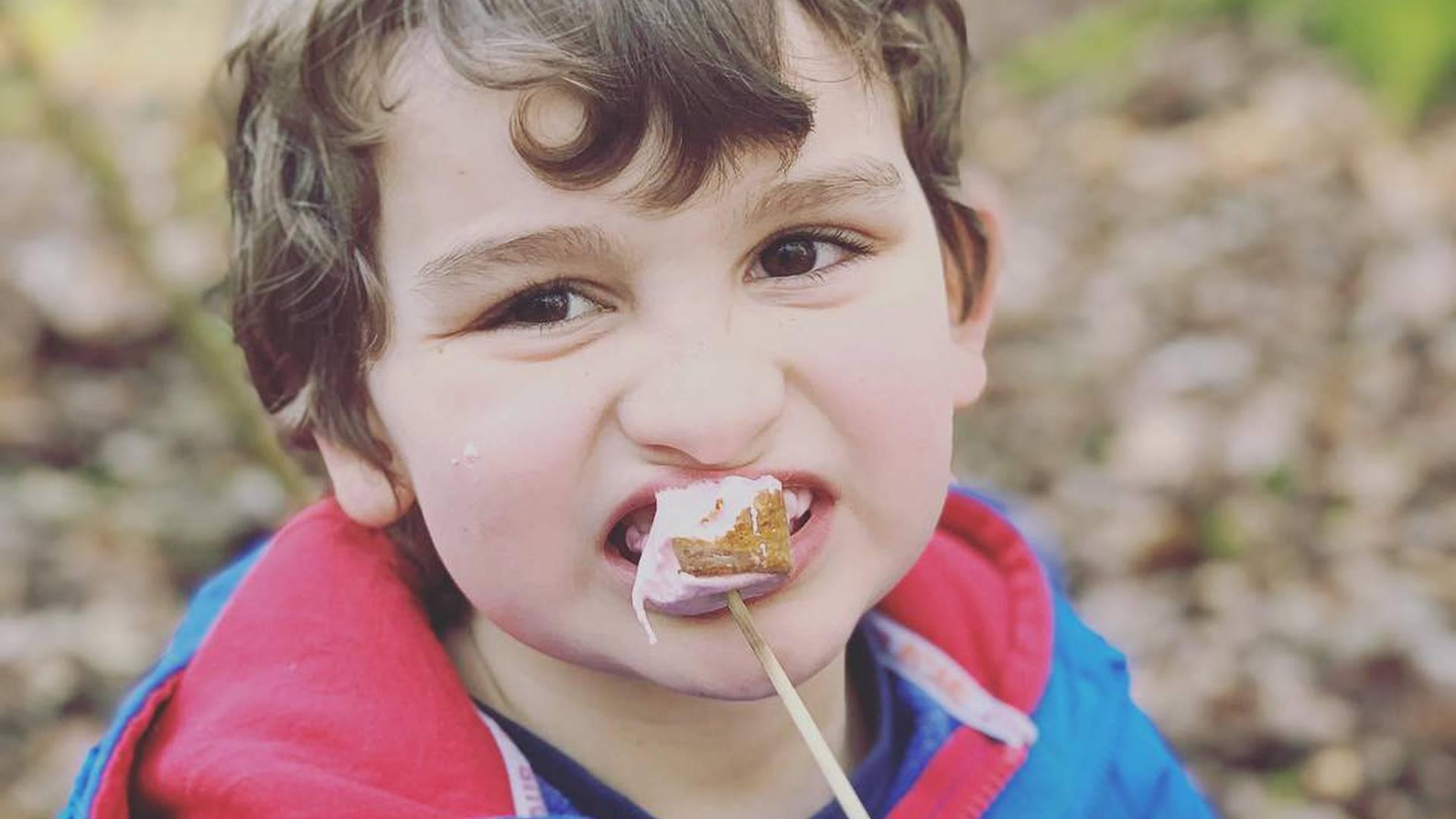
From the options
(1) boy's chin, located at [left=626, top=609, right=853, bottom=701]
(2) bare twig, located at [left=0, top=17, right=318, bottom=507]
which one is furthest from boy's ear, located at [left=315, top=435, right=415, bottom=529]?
(2) bare twig, located at [left=0, top=17, right=318, bottom=507]

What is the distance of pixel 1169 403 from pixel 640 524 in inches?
111

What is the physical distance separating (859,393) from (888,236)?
0.65 ft

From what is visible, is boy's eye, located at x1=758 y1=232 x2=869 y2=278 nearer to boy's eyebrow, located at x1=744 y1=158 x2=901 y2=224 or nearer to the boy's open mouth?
boy's eyebrow, located at x1=744 y1=158 x2=901 y2=224

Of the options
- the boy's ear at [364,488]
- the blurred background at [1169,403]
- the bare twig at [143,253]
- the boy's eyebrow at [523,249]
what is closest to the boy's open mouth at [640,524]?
the boy's eyebrow at [523,249]

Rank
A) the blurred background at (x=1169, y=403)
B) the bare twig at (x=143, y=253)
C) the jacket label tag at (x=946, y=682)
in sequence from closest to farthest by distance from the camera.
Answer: the jacket label tag at (x=946, y=682), the blurred background at (x=1169, y=403), the bare twig at (x=143, y=253)

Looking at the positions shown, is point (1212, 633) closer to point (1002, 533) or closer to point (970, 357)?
point (1002, 533)

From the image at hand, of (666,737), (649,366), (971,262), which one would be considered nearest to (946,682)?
(666,737)

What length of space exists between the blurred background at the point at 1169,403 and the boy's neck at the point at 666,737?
2.89 ft

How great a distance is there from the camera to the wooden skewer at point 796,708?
1319 mm

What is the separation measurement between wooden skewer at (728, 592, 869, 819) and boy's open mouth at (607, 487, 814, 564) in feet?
0.33

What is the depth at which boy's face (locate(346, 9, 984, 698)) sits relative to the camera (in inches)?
57.2

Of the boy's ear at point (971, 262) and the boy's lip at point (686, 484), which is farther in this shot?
the boy's ear at point (971, 262)

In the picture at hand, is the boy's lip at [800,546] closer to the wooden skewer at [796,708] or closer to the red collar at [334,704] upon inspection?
the wooden skewer at [796,708]

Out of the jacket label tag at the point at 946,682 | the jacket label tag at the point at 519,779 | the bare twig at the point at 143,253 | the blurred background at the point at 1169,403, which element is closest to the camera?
the jacket label tag at the point at 519,779
